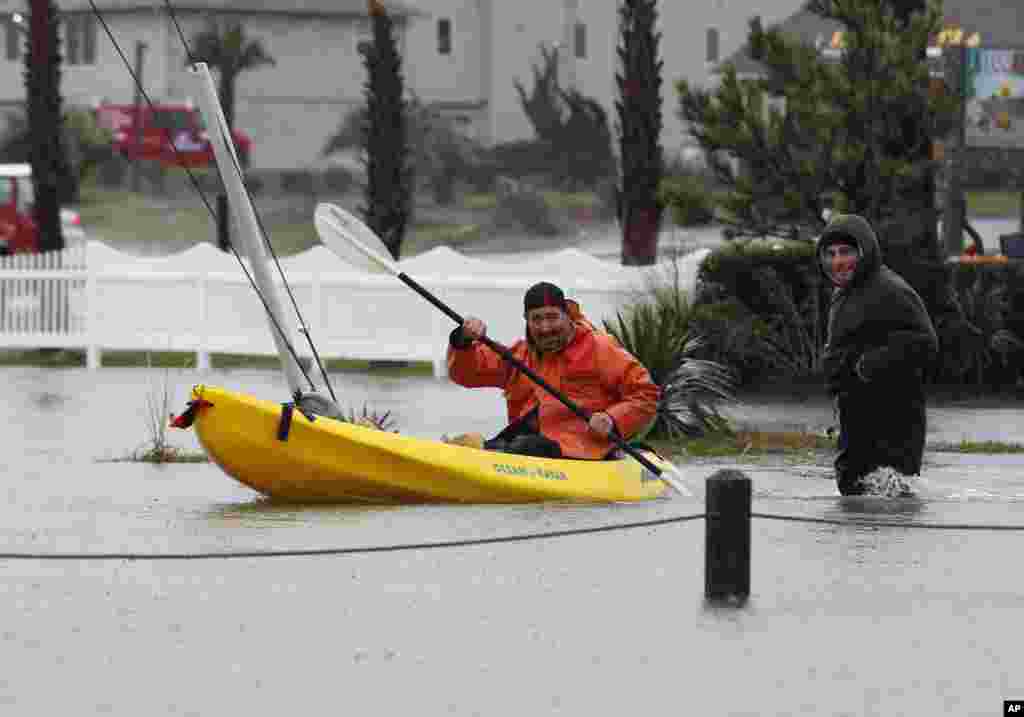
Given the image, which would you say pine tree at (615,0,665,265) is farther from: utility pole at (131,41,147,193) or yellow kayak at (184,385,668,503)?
utility pole at (131,41,147,193)

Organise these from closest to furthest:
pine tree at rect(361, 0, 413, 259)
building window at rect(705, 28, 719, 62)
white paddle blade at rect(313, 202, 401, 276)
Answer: white paddle blade at rect(313, 202, 401, 276) → pine tree at rect(361, 0, 413, 259) → building window at rect(705, 28, 719, 62)

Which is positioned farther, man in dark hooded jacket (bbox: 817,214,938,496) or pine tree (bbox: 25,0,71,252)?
pine tree (bbox: 25,0,71,252)

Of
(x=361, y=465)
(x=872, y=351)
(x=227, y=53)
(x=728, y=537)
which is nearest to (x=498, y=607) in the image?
(x=728, y=537)

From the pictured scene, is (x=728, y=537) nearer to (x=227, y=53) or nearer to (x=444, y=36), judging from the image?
(x=227, y=53)

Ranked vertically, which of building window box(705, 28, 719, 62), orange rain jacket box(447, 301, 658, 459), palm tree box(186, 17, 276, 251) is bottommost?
orange rain jacket box(447, 301, 658, 459)

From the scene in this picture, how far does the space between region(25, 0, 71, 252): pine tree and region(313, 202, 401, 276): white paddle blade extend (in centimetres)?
1780

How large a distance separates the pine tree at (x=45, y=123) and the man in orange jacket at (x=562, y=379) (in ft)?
63.9

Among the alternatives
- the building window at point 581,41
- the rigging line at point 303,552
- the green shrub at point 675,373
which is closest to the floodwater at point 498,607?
the rigging line at point 303,552

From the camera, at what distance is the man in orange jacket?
1403cm

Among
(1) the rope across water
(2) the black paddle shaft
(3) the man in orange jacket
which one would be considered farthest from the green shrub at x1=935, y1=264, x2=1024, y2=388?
(1) the rope across water

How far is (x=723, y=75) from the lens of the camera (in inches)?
936

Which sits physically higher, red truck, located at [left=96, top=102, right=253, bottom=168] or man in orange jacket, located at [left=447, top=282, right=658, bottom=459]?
red truck, located at [left=96, top=102, right=253, bottom=168]

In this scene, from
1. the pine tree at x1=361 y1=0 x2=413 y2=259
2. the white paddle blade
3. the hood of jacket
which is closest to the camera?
the hood of jacket

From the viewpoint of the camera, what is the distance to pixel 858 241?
1395 centimetres
